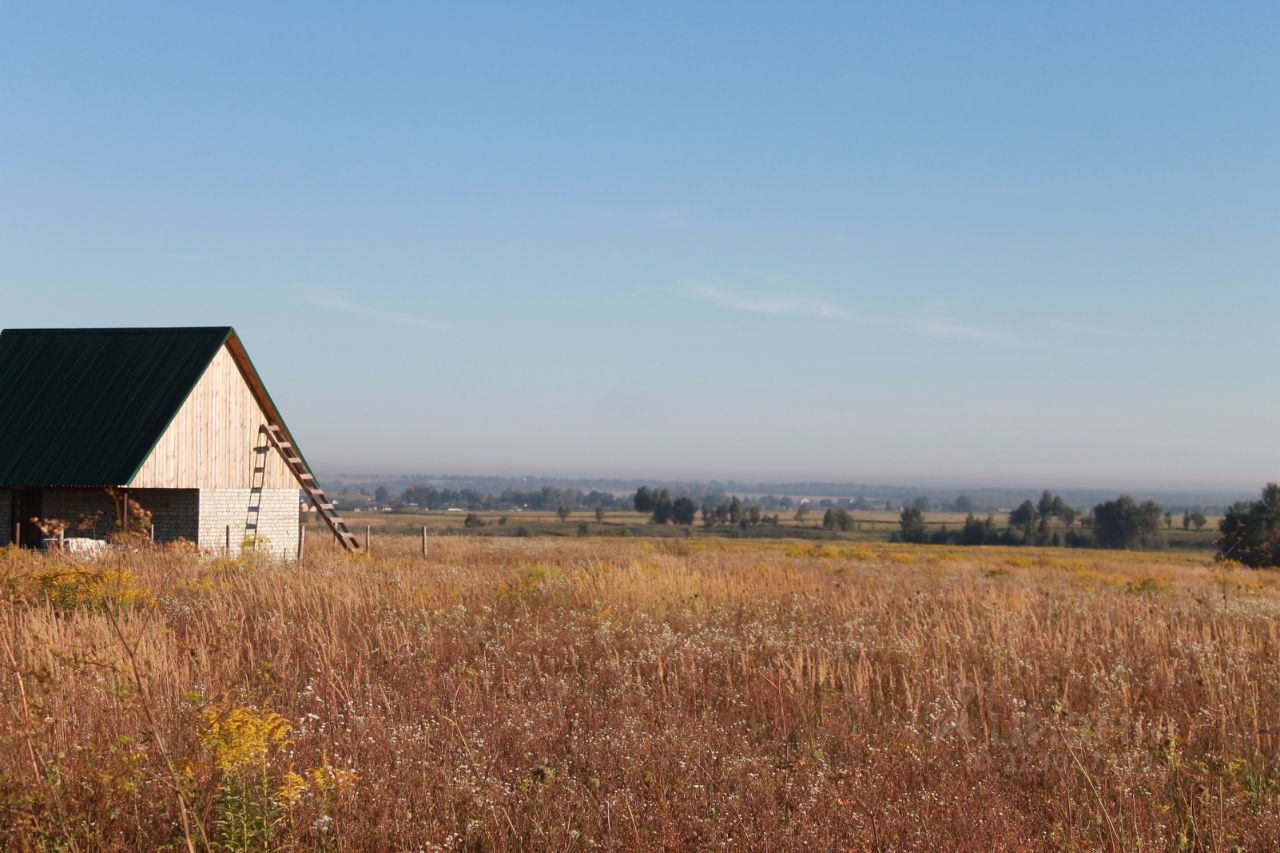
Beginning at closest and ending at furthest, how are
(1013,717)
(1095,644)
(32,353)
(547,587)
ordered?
(1013,717) → (1095,644) → (547,587) → (32,353)

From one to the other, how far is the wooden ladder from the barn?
93 millimetres

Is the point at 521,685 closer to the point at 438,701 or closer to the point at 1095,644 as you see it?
the point at 438,701

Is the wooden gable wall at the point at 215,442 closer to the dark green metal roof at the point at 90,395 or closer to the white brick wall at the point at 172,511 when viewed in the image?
the dark green metal roof at the point at 90,395

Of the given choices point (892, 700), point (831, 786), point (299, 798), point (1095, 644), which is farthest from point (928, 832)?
point (1095, 644)

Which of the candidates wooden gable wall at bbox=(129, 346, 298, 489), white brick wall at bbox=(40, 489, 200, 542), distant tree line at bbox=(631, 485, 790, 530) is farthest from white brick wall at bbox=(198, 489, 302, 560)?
distant tree line at bbox=(631, 485, 790, 530)

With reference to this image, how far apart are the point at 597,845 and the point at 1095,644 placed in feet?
25.0

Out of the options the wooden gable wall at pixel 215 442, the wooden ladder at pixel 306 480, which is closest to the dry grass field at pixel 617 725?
the wooden gable wall at pixel 215 442

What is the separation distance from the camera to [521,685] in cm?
871

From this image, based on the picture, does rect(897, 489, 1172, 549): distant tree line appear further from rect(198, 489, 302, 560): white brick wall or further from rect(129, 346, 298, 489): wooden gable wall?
rect(129, 346, 298, 489): wooden gable wall

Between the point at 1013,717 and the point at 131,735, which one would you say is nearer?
the point at 131,735

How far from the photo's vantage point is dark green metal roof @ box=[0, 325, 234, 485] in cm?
2733

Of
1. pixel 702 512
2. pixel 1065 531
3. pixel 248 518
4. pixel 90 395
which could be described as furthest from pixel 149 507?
pixel 702 512

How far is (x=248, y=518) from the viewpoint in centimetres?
3081

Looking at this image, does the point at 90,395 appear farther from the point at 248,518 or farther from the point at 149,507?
the point at 248,518
